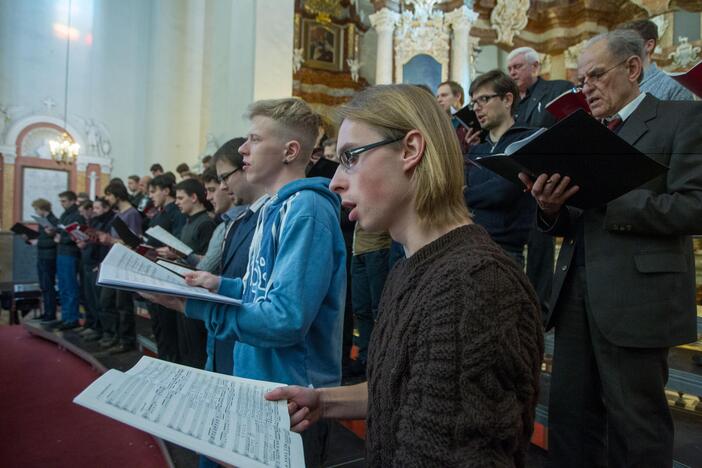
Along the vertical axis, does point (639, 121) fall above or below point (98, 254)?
above

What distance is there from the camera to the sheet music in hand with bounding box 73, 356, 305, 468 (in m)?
0.75

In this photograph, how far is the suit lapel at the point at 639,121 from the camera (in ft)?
5.56

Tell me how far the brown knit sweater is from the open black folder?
2.09 ft

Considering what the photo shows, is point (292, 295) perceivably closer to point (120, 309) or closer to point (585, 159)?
point (585, 159)

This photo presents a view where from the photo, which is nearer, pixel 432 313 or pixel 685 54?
pixel 432 313

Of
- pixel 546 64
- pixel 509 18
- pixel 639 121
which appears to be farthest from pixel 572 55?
pixel 639 121

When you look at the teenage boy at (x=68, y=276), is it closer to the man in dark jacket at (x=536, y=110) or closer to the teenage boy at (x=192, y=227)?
the teenage boy at (x=192, y=227)

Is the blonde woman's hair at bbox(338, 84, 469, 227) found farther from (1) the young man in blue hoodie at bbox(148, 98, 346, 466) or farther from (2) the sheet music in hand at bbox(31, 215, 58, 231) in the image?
(2) the sheet music in hand at bbox(31, 215, 58, 231)

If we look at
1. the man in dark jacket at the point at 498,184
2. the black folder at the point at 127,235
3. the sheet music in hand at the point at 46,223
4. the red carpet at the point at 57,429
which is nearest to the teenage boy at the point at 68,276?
the sheet music in hand at the point at 46,223

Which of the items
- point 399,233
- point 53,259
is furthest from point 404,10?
point 399,233

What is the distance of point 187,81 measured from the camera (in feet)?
37.6

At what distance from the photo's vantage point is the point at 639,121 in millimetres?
1719

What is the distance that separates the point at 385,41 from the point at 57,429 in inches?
536

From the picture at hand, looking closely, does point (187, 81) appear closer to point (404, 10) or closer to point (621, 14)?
point (404, 10)
